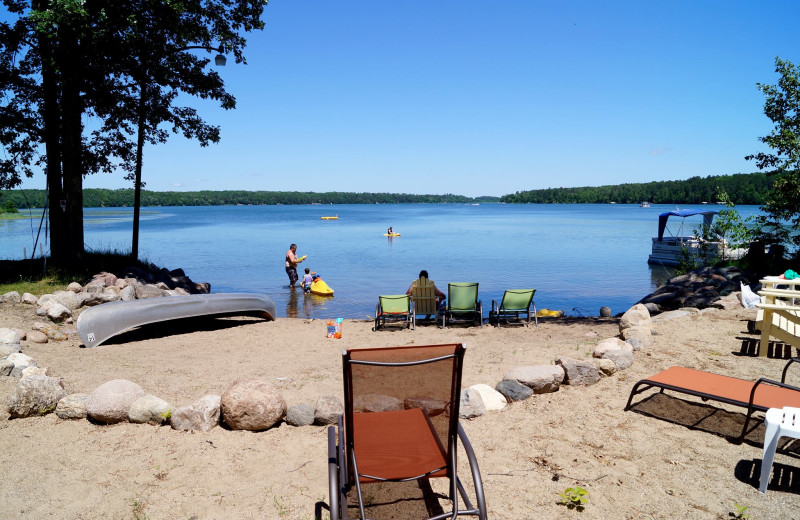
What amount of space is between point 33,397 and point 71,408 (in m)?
0.35

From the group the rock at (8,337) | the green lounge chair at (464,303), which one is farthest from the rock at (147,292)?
the green lounge chair at (464,303)

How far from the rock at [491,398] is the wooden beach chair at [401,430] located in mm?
1732

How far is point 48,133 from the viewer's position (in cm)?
1223

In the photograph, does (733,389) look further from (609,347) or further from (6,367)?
(6,367)

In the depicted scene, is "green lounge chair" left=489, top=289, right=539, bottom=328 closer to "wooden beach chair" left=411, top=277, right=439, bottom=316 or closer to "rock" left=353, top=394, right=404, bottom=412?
"wooden beach chair" left=411, top=277, right=439, bottom=316

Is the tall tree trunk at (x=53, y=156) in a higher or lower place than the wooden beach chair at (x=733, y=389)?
higher

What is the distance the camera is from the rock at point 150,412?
4.38 metres

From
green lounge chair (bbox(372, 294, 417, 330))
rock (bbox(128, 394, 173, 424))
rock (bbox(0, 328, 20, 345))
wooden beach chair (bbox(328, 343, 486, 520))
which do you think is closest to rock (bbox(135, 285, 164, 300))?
rock (bbox(0, 328, 20, 345))

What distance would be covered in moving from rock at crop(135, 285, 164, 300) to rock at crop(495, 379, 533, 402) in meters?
8.64

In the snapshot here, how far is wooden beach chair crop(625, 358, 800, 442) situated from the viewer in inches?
150

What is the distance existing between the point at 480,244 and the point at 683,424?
36.1m

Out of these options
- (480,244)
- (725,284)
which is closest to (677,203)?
(480,244)

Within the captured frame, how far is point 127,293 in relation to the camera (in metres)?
10.4

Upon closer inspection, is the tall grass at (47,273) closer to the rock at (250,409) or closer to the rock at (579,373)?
the rock at (250,409)
